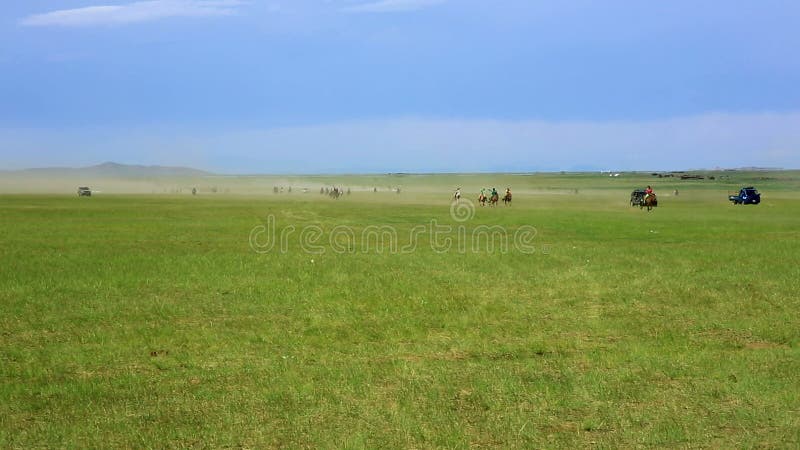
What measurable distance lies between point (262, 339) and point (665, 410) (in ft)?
25.1

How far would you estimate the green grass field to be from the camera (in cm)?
991

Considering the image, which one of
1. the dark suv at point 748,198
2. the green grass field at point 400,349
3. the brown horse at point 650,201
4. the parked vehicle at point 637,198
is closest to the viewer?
the green grass field at point 400,349

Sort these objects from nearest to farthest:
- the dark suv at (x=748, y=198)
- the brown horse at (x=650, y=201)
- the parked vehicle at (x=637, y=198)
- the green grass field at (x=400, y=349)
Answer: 1. the green grass field at (x=400, y=349)
2. the brown horse at (x=650, y=201)
3. the parked vehicle at (x=637, y=198)
4. the dark suv at (x=748, y=198)

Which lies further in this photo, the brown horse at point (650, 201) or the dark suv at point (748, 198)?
the dark suv at point (748, 198)

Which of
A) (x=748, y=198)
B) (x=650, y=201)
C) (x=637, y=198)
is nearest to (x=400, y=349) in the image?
(x=650, y=201)

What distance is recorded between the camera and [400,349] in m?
14.6

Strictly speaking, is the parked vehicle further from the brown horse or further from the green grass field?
the green grass field

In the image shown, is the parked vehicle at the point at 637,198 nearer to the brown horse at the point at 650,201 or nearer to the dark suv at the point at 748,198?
the brown horse at the point at 650,201

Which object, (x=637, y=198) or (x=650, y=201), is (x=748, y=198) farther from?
(x=650, y=201)

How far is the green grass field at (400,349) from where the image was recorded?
9.91 metres

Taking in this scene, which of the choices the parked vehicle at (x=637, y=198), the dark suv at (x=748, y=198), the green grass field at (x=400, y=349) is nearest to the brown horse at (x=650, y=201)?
the parked vehicle at (x=637, y=198)

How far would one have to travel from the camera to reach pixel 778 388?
1159 cm

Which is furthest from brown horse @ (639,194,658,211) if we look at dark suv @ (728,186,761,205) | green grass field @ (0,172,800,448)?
green grass field @ (0,172,800,448)

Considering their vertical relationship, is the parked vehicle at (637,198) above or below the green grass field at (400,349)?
above
